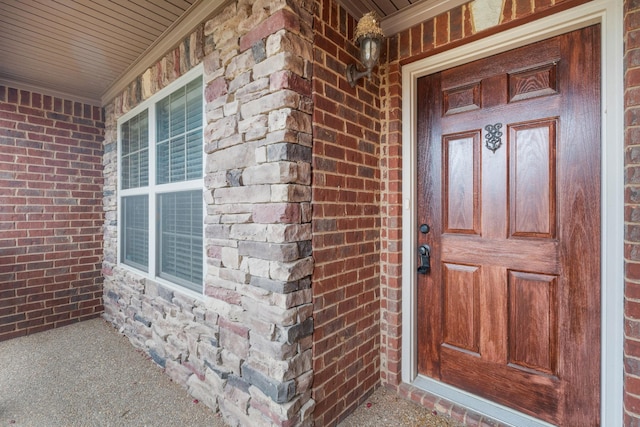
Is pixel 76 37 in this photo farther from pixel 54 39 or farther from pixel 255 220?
pixel 255 220

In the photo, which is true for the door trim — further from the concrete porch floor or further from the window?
the window

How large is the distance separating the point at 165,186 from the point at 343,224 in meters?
1.59

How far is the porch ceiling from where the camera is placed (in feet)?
5.97

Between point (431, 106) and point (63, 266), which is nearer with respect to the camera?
point (431, 106)

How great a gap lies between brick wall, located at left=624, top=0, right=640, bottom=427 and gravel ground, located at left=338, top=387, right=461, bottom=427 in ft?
2.72

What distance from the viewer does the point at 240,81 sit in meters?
1.64

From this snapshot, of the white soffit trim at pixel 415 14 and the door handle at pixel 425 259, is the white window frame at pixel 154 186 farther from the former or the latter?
the door handle at pixel 425 259

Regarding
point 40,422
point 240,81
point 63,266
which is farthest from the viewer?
point 63,266

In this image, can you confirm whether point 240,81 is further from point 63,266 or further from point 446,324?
point 63,266

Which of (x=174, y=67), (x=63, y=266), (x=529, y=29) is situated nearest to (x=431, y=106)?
(x=529, y=29)

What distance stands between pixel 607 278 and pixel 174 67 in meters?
2.96

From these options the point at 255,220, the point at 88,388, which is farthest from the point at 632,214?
the point at 88,388

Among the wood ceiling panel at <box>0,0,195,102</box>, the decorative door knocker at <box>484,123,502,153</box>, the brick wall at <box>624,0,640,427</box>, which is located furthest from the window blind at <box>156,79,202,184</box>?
the brick wall at <box>624,0,640,427</box>

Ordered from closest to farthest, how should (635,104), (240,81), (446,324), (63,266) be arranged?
(635,104)
(240,81)
(446,324)
(63,266)
